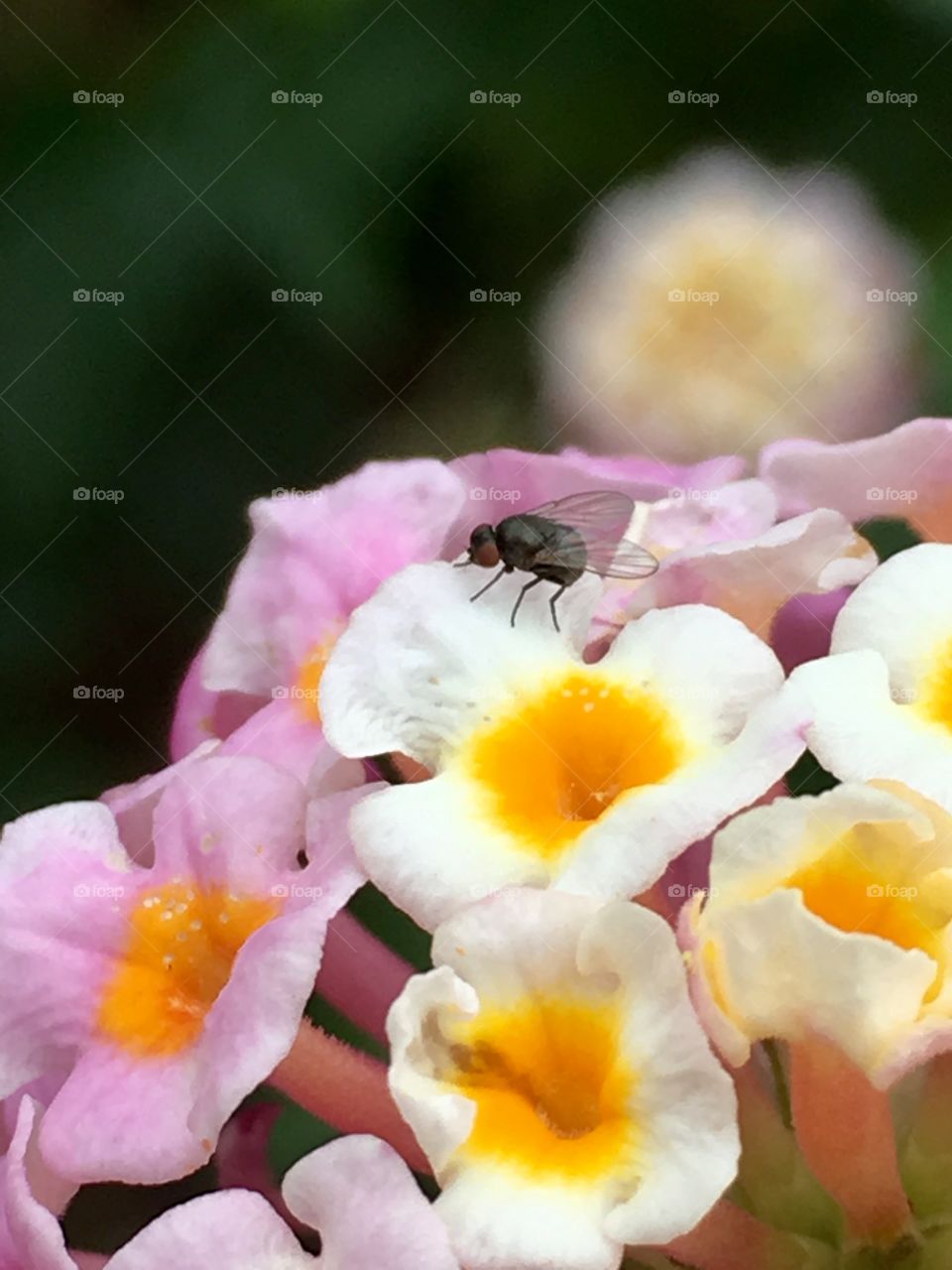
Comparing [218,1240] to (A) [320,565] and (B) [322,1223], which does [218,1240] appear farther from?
(A) [320,565]

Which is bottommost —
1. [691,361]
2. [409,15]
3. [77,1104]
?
[77,1104]

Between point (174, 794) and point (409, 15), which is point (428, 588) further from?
point (409, 15)

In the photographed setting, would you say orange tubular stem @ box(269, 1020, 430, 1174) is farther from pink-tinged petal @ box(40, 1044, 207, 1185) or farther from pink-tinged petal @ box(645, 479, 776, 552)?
pink-tinged petal @ box(645, 479, 776, 552)

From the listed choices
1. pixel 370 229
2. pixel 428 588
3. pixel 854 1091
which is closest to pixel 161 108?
pixel 370 229

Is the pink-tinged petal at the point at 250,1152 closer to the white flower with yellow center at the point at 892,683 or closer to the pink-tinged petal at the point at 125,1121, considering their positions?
the pink-tinged petal at the point at 125,1121

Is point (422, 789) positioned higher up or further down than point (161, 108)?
further down

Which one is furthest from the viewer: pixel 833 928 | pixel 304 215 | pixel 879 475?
pixel 304 215

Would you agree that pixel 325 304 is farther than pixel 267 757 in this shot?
Yes

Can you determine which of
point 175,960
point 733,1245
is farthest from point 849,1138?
point 175,960
